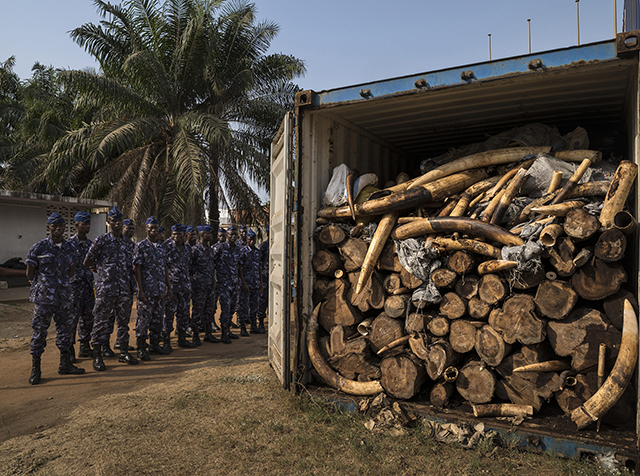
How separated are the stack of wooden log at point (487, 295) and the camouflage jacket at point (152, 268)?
3.34 metres

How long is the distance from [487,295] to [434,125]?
95.6 inches

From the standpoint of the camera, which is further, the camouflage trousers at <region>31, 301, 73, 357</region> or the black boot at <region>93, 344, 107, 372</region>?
the black boot at <region>93, 344, 107, 372</region>

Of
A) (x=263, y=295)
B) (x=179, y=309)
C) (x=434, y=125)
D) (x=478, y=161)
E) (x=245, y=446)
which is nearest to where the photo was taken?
(x=245, y=446)

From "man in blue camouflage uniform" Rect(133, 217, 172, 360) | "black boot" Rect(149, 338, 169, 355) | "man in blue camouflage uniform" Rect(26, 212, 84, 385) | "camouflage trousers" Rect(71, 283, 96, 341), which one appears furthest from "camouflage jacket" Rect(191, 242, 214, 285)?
"man in blue camouflage uniform" Rect(26, 212, 84, 385)

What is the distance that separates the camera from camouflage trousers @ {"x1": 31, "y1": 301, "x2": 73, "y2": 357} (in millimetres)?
5508

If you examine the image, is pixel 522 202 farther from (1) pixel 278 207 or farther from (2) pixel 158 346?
(2) pixel 158 346

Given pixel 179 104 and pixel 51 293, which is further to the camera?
pixel 179 104

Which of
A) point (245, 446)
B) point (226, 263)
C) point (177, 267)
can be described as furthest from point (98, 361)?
point (245, 446)

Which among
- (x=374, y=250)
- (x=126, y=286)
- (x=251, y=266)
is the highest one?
(x=374, y=250)

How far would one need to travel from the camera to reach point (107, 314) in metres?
6.27

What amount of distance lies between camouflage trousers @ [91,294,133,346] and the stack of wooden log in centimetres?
337

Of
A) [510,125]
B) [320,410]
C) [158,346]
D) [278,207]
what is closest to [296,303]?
[320,410]

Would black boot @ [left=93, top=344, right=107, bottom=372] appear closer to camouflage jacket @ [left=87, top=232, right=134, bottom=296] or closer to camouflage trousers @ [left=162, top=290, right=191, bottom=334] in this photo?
camouflage jacket @ [left=87, top=232, right=134, bottom=296]

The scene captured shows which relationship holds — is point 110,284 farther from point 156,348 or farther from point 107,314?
point 156,348
